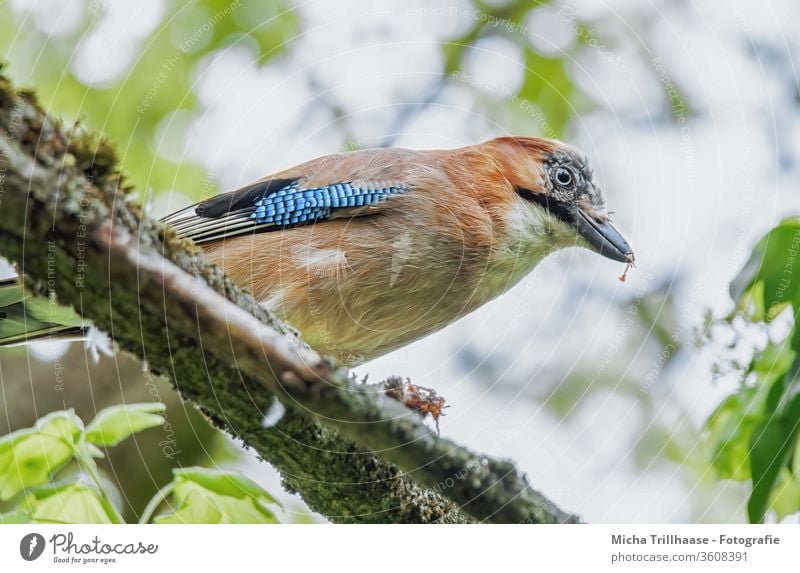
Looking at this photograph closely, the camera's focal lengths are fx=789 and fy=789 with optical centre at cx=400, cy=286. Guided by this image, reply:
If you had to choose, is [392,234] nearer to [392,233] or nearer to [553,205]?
[392,233]

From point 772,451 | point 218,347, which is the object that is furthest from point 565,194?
point 218,347

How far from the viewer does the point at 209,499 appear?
2.70 metres

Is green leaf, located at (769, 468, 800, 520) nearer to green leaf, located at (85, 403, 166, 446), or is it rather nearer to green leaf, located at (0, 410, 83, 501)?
green leaf, located at (85, 403, 166, 446)

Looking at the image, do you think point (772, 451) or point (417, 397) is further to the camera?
point (417, 397)

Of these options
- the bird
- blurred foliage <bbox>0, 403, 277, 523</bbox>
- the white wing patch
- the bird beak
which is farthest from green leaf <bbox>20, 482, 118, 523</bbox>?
the bird beak

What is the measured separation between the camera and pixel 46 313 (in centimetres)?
278

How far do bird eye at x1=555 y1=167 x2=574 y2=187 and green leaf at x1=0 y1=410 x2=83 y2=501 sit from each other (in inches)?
89.2

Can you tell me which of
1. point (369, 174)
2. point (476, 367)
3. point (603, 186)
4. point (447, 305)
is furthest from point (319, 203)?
point (603, 186)

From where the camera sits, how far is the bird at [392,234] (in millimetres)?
3273

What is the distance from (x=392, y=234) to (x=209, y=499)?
1323mm

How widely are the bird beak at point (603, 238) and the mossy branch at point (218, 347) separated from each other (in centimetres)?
124

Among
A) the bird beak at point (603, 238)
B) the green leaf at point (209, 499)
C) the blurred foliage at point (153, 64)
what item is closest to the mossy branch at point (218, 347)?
the green leaf at point (209, 499)

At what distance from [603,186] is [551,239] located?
0.37 meters
